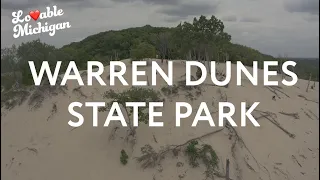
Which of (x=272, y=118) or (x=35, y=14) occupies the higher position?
(x=35, y=14)

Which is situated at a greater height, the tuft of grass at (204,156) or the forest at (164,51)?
the forest at (164,51)

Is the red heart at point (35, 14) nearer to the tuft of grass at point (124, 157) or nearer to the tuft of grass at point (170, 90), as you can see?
the tuft of grass at point (124, 157)

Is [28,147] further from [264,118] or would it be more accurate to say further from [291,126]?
[291,126]

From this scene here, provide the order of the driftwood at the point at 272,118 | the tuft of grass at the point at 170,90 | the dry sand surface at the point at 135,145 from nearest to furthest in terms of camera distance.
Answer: the dry sand surface at the point at 135,145 < the driftwood at the point at 272,118 < the tuft of grass at the point at 170,90

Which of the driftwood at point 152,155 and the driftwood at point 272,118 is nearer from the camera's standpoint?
the driftwood at point 152,155

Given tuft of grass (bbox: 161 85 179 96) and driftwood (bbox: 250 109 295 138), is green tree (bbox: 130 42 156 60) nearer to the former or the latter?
tuft of grass (bbox: 161 85 179 96)

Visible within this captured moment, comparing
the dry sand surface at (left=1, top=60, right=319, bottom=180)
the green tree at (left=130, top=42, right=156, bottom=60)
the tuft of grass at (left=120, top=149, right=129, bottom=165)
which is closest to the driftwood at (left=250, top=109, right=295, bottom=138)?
the dry sand surface at (left=1, top=60, right=319, bottom=180)

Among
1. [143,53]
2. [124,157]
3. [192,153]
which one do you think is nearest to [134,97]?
[124,157]

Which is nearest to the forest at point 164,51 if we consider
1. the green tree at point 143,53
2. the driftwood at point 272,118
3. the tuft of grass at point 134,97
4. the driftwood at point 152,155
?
the green tree at point 143,53

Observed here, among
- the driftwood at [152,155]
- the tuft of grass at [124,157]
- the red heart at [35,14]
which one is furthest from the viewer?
the tuft of grass at [124,157]

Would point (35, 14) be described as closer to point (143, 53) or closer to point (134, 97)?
point (134, 97)
